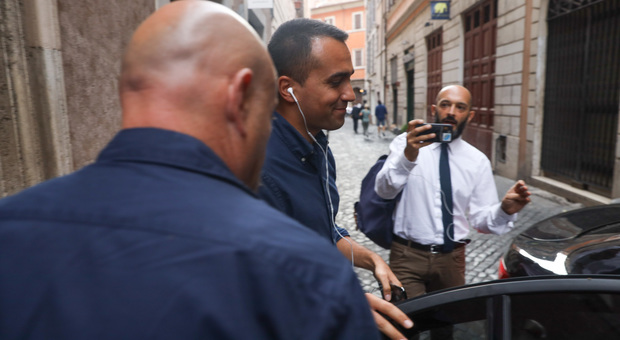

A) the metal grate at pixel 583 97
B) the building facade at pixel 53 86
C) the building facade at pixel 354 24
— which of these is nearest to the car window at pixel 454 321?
the building facade at pixel 53 86

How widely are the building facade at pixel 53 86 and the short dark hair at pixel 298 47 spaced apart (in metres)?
1.93

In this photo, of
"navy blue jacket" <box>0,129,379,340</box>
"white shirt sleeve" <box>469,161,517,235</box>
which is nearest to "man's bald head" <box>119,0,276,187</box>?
"navy blue jacket" <box>0,129,379,340</box>

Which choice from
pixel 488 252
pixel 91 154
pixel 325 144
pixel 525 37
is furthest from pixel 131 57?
pixel 525 37

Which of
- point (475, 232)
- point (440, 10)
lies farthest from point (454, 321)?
point (440, 10)

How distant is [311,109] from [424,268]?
54.4 inches

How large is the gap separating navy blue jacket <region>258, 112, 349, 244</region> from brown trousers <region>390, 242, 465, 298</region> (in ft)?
3.62

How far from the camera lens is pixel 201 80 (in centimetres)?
78

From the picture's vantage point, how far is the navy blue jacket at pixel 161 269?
0.62 meters

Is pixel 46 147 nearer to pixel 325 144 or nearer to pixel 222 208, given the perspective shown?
pixel 325 144

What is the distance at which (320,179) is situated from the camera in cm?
174

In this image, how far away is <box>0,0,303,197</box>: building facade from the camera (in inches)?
111

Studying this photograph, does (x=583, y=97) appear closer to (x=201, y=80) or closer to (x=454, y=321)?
(x=454, y=321)

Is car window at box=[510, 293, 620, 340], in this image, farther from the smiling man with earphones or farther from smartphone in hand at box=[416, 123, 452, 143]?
smartphone in hand at box=[416, 123, 452, 143]

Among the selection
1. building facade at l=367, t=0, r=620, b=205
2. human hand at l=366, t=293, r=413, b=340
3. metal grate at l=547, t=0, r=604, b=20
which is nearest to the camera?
human hand at l=366, t=293, r=413, b=340
